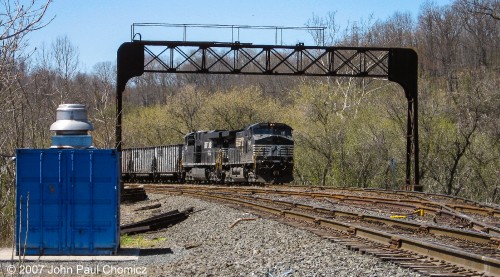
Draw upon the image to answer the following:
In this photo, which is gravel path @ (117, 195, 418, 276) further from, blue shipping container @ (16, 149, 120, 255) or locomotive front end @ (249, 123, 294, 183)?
locomotive front end @ (249, 123, 294, 183)

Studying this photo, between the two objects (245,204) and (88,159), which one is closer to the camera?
(88,159)

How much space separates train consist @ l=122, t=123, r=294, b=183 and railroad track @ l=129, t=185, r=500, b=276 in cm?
1603

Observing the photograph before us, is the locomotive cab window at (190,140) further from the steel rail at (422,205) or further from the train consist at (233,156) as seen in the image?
the steel rail at (422,205)

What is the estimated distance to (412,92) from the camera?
1169 inches

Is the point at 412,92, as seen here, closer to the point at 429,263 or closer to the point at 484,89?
the point at 484,89

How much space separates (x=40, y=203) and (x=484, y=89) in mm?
33713

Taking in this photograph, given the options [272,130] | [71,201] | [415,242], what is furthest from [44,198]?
[272,130]

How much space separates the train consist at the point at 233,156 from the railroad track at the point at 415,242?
16.0 meters

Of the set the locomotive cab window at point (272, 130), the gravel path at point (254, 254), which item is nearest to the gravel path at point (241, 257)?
the gravel path at point (254, 254)

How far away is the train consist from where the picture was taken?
35031mm

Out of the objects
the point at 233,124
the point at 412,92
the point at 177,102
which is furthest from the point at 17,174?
the point at 177,102

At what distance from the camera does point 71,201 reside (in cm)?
1229

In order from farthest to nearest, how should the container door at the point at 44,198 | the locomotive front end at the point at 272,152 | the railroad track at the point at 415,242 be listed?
1. the locomotive front end at the point at 272,152
2. the container door at the point at 44,198
3. the railroad track at the point at 415,242

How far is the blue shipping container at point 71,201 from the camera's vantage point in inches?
477
